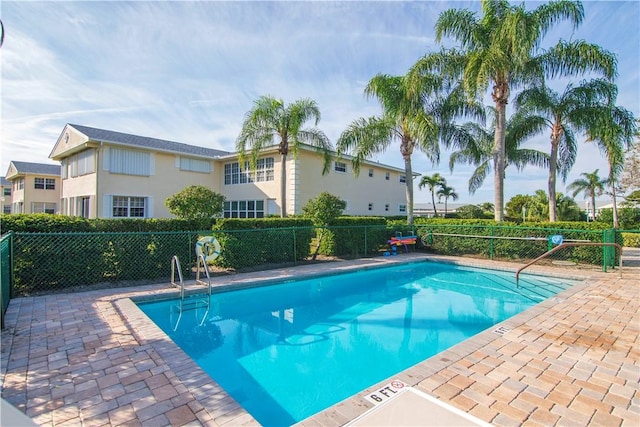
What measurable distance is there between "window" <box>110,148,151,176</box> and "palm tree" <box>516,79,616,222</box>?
1868cm

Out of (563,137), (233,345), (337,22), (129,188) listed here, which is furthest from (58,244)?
(563,137)

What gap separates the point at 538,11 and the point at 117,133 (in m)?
20.8

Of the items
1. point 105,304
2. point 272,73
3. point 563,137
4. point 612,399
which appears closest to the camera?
point 612,399

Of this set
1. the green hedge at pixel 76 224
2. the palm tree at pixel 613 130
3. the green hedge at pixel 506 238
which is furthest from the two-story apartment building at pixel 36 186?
the palm tree at pixel 613 130

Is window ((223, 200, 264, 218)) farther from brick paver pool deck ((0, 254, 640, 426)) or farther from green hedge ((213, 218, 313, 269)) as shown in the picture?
brick paver pool deck ((0, 254, 640, 426))

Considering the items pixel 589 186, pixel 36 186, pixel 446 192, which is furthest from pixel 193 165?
pixel 589 186

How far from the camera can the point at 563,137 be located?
15.3 meters

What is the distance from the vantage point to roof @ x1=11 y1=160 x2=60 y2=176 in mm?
27114

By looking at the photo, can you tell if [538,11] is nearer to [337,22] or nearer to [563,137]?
[563,137]

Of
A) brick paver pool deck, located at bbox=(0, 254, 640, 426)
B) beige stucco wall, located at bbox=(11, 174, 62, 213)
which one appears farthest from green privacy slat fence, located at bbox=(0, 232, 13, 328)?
beige stucco wall, located at bbox=(11, 174, 62, 213)

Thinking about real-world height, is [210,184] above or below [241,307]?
Answer: above

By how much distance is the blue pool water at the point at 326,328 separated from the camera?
4.41 metres

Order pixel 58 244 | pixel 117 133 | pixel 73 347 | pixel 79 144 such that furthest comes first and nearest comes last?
pixel 117 133, pixel 79 144, pixel 58 244, pixel 73 347

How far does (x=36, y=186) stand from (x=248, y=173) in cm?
2106
